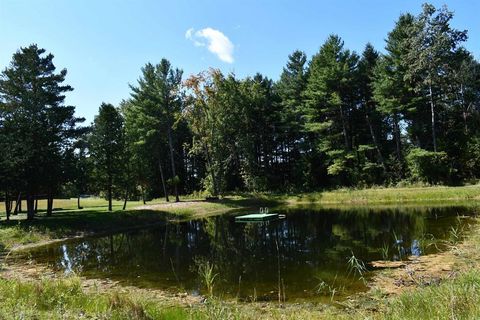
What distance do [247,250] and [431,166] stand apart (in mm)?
31480

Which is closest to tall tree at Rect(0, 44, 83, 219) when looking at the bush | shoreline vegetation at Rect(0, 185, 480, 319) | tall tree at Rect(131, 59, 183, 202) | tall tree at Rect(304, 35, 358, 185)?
shoreline vegetation at Rect(0, 185, 480, 319)

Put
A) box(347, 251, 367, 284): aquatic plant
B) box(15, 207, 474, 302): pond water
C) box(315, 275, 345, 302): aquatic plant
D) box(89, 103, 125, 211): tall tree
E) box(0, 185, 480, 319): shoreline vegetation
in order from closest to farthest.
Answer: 1. box(0, 185, 480, 319): shoreline vegetation
2. box(347, 251, 367, 284): aquatic plant
3. box(315, 275, 345, 302): aquatic plant
4. box(15, 207, 474, 302): pond water
5. box(89, 103, 125, 211): tall tree

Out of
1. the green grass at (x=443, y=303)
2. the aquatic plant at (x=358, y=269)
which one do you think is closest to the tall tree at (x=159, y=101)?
the aquatic plant at (x=358, y=269)

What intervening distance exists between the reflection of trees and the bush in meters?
17.6

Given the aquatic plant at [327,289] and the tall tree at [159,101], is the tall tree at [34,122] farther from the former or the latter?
the aquatic plant at [327,289]

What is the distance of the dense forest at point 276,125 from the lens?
1191 inches

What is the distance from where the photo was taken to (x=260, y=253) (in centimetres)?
1772

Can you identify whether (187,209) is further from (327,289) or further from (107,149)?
(327,289)

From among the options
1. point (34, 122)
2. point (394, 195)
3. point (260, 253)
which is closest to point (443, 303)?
point (260, 253)

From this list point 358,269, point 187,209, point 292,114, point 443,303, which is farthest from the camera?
point 292,114

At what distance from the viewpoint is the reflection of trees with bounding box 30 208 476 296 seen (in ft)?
44.6

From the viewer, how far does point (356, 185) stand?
161ft

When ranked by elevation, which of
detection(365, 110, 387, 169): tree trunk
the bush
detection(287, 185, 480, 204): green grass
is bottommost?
detection(287, 185, 480, 204): green grass

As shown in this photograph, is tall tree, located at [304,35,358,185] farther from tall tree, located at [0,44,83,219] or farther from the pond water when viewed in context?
tall tree, located at [0,44,83,219]
